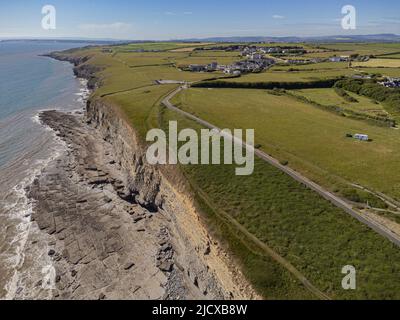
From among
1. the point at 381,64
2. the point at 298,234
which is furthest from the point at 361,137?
the point at 381,64

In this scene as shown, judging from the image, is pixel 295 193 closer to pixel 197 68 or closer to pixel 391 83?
pixel 391 83

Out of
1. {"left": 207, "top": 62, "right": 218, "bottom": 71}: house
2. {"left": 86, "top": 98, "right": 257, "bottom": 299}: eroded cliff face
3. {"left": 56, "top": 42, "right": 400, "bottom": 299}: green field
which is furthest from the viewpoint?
{"left": 207, "top": 62, "right": 218, "bottom": 71}: house

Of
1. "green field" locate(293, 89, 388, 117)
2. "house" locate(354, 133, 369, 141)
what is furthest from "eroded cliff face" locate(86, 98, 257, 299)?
"green field" locate(293, 89, 388, 117)

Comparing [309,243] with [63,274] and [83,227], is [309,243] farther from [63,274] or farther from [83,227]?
[83,227]

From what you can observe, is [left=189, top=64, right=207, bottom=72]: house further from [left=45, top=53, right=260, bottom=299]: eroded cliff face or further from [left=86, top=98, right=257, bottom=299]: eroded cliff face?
[left=45, top=53, right=260, bottom=299]: eroded cliff face
